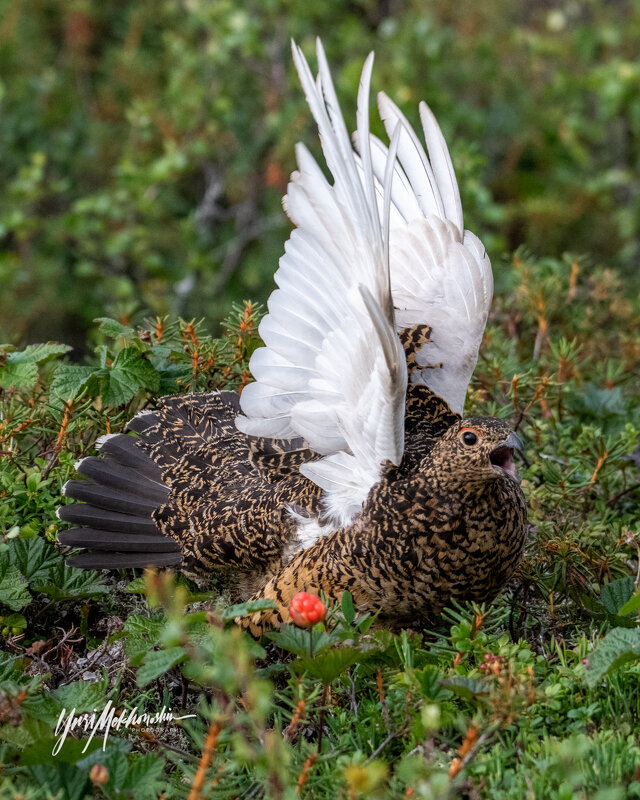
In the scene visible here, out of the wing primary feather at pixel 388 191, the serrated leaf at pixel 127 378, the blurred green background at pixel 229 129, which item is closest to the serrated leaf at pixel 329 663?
the wing primary feather at pixel 388 191

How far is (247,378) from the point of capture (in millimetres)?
3797

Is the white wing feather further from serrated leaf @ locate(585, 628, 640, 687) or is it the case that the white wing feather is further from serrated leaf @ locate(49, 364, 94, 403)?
serrated leaf @ locate(585, 628, 640, 687)

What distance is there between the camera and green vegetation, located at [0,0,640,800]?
2.22 meters

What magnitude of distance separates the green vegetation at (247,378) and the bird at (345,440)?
0.14 m

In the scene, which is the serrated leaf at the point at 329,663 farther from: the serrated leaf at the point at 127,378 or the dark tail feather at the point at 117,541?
the serrated leaf at the point at 127,378

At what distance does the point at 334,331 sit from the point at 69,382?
1121 mm

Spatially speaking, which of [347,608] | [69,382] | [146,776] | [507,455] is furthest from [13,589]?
[507,455]

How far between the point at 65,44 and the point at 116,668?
7806mm

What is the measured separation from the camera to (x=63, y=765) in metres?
2.18

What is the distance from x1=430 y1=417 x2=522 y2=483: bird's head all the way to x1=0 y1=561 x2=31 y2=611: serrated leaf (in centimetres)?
128

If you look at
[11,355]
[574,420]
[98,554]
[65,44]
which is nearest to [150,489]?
[98,554]

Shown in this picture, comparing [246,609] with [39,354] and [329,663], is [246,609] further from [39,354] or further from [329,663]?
[39,354]

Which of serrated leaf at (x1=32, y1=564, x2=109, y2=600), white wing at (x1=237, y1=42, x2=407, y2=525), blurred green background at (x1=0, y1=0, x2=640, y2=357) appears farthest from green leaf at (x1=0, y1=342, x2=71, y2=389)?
blurred green background at (x1=0, y1=0, x2=640, y2=357)

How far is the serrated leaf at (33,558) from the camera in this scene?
10.1 ft
